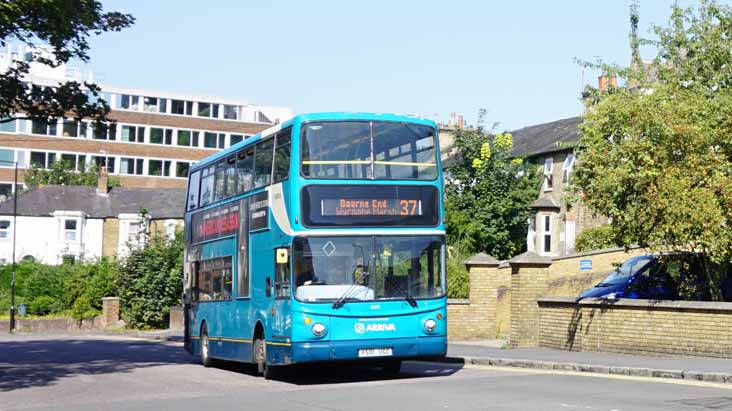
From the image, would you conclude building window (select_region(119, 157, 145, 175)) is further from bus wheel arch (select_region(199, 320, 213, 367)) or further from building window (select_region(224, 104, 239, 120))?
bus wheel arch (select_region(199, 320, 213, 367))

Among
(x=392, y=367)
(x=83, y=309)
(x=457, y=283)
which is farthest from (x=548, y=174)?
(x=392, y=367)

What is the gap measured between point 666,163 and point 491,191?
100.0 feet

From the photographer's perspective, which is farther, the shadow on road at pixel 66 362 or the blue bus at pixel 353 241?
the shadow on road at pixel 66 362

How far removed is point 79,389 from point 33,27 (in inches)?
304

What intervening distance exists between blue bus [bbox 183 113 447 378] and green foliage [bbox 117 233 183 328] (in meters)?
36.9

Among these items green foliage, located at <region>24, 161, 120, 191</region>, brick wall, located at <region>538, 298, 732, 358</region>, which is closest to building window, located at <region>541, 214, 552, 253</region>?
brick wall, located at <region>538, 298, 732, 358</region>

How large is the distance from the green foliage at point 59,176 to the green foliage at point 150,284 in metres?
44.3

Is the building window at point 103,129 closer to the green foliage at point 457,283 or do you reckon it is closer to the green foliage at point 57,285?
the green foliage at point 457,283

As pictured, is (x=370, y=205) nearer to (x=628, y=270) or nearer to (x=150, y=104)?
(x=628, y=270)

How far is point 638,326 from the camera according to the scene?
2136 cm

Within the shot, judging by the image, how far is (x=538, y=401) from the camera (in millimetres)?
13625

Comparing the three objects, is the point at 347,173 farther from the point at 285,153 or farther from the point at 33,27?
the point at 33,27

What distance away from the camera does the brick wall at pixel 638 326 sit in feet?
64.5

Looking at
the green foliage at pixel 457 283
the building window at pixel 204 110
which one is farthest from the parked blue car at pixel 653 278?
the building window at pixel 204 110
